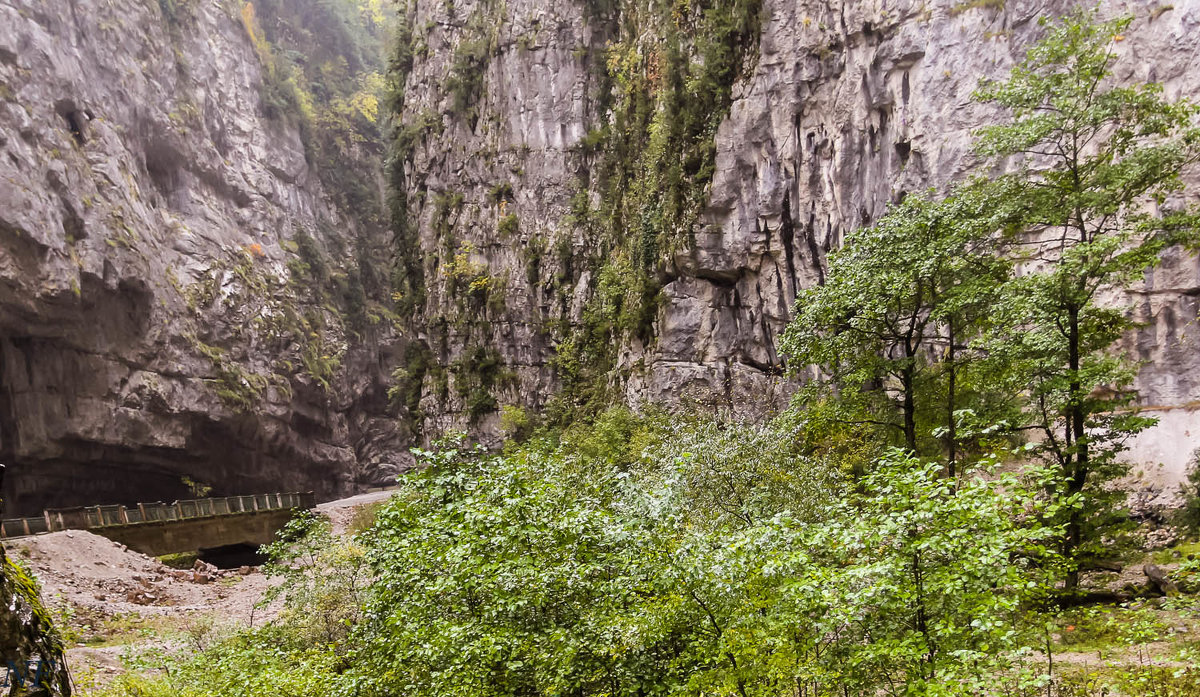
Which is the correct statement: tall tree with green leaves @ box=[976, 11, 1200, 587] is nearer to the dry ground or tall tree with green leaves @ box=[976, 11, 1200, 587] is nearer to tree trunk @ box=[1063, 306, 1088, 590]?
tree trunk @ box=[1063, 306, 1088, 590]

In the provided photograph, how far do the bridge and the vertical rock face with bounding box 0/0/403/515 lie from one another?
27.8ft

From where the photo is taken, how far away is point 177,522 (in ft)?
88.7

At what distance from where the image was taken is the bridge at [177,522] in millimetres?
23203

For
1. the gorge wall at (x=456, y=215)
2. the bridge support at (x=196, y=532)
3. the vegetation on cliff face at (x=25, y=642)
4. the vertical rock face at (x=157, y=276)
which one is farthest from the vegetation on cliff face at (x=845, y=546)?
the vertical rock face at (x=157, y=276)

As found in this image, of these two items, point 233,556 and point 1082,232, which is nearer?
point 1082,232

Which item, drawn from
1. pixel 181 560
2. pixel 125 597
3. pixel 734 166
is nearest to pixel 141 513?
pixel 181 560

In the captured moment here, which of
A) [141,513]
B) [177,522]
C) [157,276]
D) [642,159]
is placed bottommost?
[177,522]

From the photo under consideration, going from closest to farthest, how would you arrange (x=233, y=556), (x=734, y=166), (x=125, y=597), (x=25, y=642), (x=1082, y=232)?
1. (x=25, y=642)
2. (x=1082, y=232)
3. (x=125, y=597)
4. (x=734, y=166)
5. (x=233, y=556)

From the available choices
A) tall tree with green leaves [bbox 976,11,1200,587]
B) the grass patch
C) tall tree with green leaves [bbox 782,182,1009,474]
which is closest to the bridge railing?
the grass patch

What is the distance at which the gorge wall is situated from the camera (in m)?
20.7

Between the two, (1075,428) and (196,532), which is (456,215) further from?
(1075,428)

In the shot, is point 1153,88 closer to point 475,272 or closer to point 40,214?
point 475,272

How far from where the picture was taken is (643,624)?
20.7ft

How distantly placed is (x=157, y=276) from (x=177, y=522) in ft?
47.4
